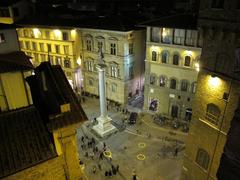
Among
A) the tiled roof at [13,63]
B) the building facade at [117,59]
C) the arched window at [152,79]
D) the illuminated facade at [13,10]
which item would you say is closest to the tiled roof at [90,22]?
the building facade at [117,59]

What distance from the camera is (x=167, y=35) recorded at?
36.4 metres

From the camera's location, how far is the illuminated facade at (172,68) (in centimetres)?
3488

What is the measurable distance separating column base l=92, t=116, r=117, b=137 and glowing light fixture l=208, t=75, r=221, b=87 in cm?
2004

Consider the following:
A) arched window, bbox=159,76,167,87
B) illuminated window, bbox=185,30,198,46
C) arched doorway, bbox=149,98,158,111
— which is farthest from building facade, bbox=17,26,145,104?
illuminated window, bbox=185,30,198,46

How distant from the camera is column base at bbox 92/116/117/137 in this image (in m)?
36.3

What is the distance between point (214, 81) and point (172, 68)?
1697 centimetres

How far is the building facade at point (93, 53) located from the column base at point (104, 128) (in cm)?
906

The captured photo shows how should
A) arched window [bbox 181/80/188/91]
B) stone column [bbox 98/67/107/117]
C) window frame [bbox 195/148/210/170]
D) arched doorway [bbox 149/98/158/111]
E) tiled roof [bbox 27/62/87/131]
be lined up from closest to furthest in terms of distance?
tiled roof [bbox 27/62/87/131], window frame [bbox 195/148/210/170], stone column [bbox 98/67/107/117], arched window [bbox 181/80/188/91], arched doorway [bbox 149/98/158/111]

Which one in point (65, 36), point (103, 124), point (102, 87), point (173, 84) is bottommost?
point (103, 124)

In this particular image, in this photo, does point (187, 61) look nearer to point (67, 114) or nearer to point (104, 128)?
point (104, 128)

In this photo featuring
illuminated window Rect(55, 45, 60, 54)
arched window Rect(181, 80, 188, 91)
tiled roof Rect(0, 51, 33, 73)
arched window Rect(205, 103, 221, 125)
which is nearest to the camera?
arched window Rect(205, 103, 221, 125)

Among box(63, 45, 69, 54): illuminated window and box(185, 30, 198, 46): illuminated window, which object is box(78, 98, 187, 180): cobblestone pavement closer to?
box(185, 30, 198, 46): illuminated window

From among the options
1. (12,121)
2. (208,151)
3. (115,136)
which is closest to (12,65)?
(12,121)

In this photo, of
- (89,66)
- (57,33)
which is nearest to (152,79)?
(89,66)
